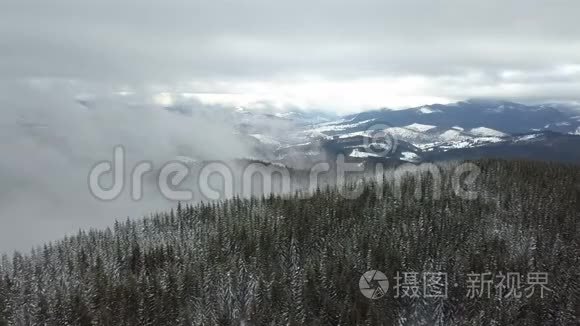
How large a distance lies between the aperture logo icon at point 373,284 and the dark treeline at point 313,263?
1.74m

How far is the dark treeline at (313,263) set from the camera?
97.1 metres

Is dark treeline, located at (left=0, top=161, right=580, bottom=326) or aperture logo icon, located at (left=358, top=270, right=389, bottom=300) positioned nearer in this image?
dark treeline, located at (left=0, top=161, right=580, bottom=326)

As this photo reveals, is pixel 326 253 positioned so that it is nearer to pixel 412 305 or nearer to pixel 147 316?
pixel 412 305

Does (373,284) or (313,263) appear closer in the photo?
(373,284)

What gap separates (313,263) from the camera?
12219 centimetres

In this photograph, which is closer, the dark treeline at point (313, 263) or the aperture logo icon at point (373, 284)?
the dark treeline at point (313, 263)

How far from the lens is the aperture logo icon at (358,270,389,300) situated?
104 meters

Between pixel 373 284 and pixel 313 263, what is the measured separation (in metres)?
19.4

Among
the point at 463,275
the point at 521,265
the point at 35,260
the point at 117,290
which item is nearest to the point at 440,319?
the point at 463,275

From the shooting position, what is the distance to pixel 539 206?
168875 mm

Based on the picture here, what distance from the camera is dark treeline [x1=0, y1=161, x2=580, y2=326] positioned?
97125 mm

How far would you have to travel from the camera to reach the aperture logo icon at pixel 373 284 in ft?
341

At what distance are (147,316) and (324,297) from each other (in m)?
38.6

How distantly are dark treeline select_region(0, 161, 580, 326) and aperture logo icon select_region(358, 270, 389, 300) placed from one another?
1736mm
